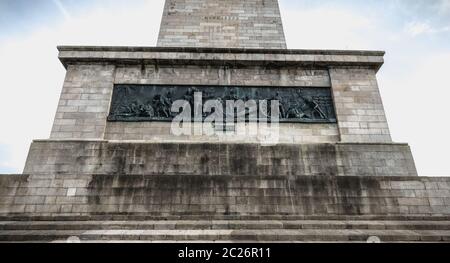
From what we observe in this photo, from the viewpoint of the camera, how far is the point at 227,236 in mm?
5668

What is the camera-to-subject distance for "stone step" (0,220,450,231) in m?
6.15

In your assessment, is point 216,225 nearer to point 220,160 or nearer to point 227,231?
point 227,231

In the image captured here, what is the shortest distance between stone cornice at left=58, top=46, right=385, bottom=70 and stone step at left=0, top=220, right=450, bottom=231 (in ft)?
17.9

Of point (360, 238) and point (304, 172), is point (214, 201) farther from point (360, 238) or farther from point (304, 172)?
point (360, 238)

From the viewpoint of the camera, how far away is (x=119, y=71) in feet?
32.2

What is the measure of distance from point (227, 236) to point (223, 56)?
20.2ft

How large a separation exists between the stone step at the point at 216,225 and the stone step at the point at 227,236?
23cm

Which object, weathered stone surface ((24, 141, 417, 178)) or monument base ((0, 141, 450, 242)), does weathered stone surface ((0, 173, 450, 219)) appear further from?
weathered stone surface ((24, 141, 417, 178))

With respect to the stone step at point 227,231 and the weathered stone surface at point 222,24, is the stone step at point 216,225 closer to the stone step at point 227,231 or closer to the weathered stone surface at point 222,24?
the stone step at point 227,231

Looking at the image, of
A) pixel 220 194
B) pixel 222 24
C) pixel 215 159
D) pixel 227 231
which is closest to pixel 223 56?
pixel 222 24
